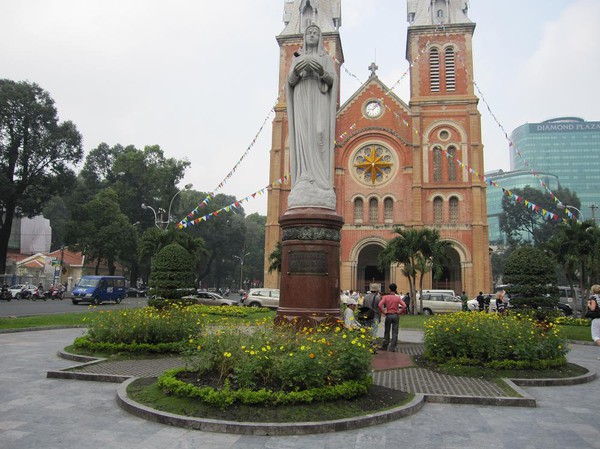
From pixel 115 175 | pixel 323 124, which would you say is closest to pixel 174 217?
pixel 115 175

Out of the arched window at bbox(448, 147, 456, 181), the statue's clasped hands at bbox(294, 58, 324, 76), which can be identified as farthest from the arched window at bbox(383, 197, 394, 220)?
the statue's clasped hands at bbox(294, 58, 324, 76)

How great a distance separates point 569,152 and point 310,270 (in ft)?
379

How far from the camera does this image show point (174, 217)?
55.3m

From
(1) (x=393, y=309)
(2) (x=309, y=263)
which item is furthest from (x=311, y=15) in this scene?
(2) (x=309, y=263)

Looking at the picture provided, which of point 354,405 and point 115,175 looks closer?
point 354,405

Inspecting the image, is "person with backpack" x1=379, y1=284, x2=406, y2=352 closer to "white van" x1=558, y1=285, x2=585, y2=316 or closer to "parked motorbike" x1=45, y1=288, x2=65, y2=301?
"white van" x1=558, y1=285, x2=585, y2=316

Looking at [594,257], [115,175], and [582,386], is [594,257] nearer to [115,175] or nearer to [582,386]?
[582,386]

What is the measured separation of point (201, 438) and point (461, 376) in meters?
4.90

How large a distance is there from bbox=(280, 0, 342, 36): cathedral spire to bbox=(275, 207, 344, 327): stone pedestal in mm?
35586

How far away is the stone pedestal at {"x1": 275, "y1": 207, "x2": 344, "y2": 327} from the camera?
8.79m

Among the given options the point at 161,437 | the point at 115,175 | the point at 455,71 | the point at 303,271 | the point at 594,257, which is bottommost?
the point at 161,437

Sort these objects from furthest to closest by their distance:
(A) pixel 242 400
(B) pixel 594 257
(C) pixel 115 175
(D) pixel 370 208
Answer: (C) pixel 115 175
(D) pixel 370 208
(B) pixel 594 257
(A) pixel 242 400

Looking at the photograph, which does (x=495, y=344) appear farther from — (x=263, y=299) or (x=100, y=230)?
(x=100, y=230)

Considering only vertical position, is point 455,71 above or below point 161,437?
above
